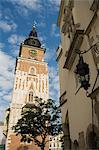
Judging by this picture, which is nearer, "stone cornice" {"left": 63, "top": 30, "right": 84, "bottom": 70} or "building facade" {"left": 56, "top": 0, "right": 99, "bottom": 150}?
"building facade" {"left": 56, "top": 0, "right": 99, "bottom": 150}

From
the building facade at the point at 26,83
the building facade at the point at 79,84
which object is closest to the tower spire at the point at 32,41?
the building facade at the point at 26,83

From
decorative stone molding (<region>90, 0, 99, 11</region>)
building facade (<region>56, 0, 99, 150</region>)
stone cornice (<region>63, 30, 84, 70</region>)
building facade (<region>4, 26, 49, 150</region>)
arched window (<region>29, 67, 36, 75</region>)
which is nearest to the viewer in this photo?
building facade (<region>56, 0, 99, 150</region>)

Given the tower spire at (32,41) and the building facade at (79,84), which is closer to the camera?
the building facade at (79,84)

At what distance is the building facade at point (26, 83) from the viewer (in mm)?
32256

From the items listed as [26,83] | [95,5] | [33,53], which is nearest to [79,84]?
[95,5]

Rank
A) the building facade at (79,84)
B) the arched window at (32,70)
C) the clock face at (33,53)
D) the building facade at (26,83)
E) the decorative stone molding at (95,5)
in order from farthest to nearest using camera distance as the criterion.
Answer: the clock face at (33,53) < the arched window at (32,70) < the building facade at (26,83) < the decorative stone molding at (95,5) < the building facade at (79,84)

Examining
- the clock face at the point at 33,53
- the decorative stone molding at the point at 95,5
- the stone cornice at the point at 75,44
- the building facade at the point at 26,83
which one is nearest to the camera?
the decorative stone molding at the point at 95,5

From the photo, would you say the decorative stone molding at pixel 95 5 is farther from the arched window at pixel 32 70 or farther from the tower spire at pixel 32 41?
the tower spire at pixel 32 41

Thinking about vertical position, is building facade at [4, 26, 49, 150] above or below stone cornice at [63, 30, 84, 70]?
above

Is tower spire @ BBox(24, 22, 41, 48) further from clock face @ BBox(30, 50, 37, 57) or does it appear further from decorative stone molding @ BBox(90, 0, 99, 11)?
decorative stone molding @ BBox(90, 0, 99, 11)

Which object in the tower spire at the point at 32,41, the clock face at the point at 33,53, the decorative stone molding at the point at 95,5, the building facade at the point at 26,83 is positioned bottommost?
the decorative stone molding at the point at 95,5

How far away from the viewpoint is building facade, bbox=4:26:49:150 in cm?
3226

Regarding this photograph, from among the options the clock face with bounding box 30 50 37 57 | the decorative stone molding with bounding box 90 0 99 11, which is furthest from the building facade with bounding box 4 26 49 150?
the decorative stone molding with bounding box 90 0 99 11

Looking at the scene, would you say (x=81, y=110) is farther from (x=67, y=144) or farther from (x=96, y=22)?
(x=96, y=22)
